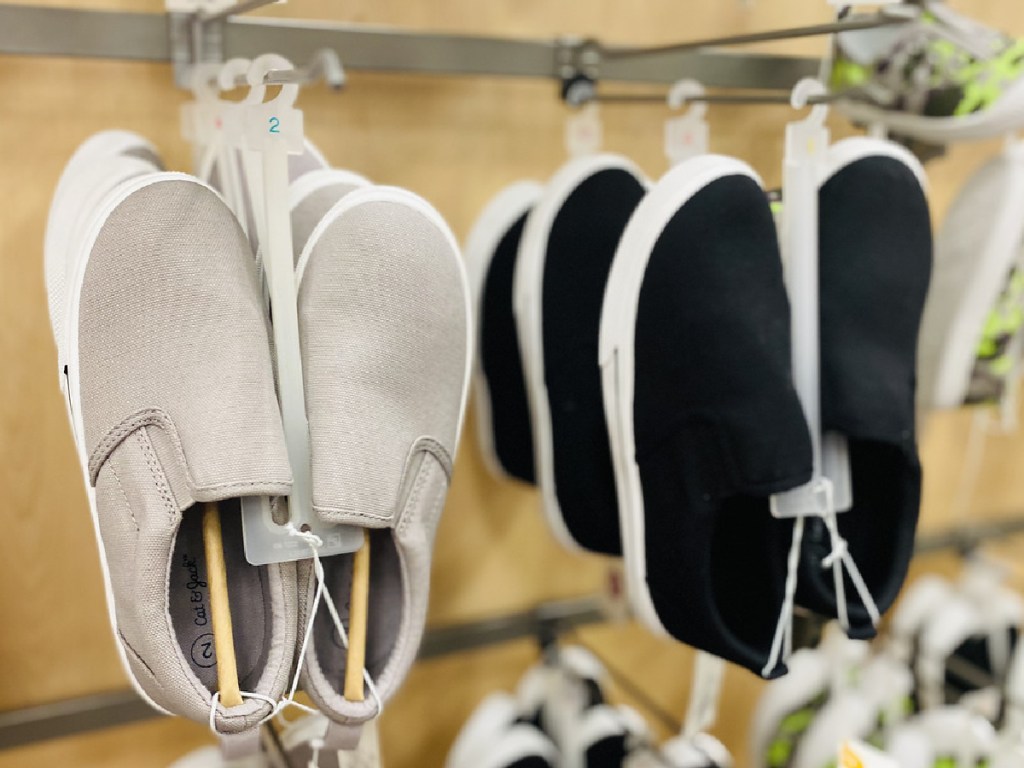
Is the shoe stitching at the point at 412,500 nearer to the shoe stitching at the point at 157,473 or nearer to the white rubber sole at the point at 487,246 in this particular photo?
the shoe stitching at the point at 157,473

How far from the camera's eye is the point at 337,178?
2.10 ft

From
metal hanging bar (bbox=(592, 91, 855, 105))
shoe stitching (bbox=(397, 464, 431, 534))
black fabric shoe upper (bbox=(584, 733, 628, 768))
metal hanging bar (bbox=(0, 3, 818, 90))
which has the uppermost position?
metal hanging bar (bbox=(0, 3, 818, 90))

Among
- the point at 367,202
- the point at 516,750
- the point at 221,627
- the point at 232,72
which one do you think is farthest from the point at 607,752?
the point at 232,72

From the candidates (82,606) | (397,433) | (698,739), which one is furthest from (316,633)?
(698,739)

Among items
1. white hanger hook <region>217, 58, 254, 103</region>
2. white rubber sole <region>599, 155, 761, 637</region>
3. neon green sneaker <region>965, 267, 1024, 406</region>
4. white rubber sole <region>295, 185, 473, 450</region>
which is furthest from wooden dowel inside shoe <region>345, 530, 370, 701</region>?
neon green sneaker <region>965, 267, 1024, 406</region>

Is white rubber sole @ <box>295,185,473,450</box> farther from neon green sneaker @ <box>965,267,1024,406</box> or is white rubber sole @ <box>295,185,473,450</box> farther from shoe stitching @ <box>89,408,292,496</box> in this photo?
neon green sneaker @ <box>965,267,1024,406</box>

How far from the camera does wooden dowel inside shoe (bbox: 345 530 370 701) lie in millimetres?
559

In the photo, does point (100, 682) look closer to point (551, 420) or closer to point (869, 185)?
Result: point (551, 420)

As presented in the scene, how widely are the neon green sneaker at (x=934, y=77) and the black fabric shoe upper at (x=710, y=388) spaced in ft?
0.91

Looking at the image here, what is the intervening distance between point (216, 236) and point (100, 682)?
54 centimetres

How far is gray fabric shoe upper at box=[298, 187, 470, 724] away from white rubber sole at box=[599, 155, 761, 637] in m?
0.12

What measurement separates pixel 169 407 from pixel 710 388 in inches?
14.4

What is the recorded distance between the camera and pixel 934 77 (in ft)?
2.80

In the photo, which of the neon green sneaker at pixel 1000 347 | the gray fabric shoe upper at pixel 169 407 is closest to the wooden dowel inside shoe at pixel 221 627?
the gray fabric shoe upper at pixel 169 407
